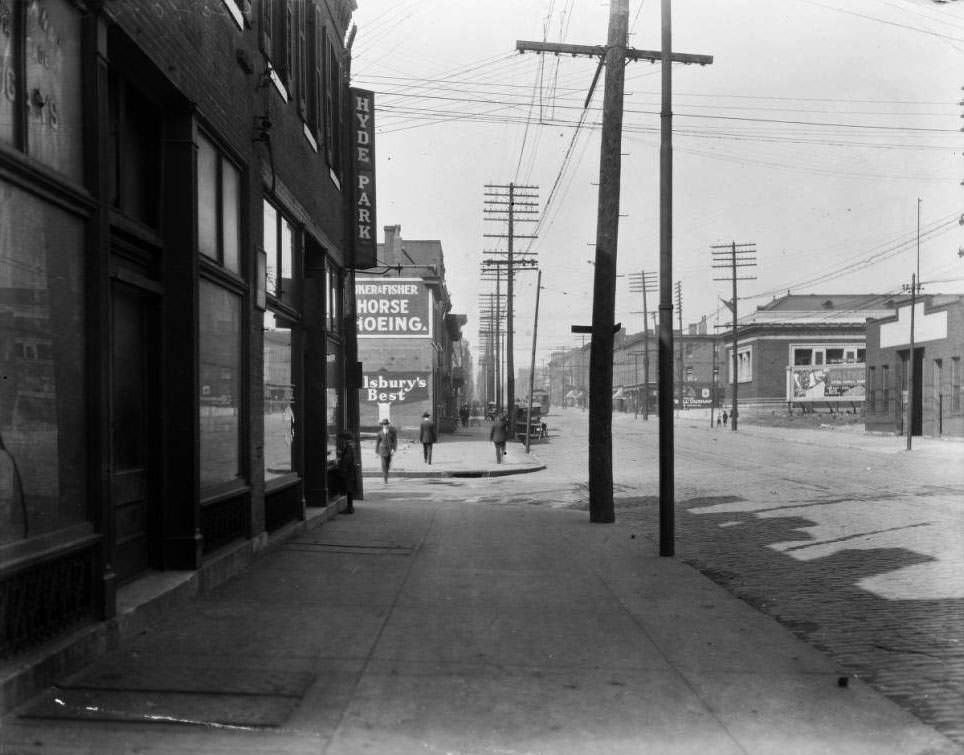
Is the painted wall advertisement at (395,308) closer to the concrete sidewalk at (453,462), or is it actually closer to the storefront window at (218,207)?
the concrete sidewalk at (453,462)

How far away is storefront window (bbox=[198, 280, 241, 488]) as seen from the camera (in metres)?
8.22

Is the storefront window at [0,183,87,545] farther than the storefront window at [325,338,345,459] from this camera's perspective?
No

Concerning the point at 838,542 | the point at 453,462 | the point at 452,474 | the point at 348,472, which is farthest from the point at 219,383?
the point at 453,462

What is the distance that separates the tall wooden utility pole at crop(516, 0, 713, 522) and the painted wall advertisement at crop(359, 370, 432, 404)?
2931 cm

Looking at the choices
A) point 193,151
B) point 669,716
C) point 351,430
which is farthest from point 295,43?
point 669,716

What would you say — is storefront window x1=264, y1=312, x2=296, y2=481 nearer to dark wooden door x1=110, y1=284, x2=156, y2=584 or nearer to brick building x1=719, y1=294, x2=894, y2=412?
dark wooden door x1=110, y1=284, x2=156, y2=584

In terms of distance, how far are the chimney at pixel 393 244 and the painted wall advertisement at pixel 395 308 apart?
18.5ft

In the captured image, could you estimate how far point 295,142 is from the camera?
1227 cm

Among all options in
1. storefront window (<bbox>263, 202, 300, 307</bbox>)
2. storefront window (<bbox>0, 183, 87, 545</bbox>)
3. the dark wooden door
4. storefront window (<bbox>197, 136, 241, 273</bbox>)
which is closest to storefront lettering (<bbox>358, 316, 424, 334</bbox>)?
storefront window (<bbox>263, 202, 300, 307</bbox>)

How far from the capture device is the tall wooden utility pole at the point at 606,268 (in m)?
14.6

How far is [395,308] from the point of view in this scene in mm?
44594

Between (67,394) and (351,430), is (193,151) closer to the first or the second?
(67,394)

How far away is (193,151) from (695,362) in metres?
108

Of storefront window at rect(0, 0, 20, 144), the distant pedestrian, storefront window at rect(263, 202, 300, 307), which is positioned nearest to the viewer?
storefront window at rect(0, 0, 20, 144)
